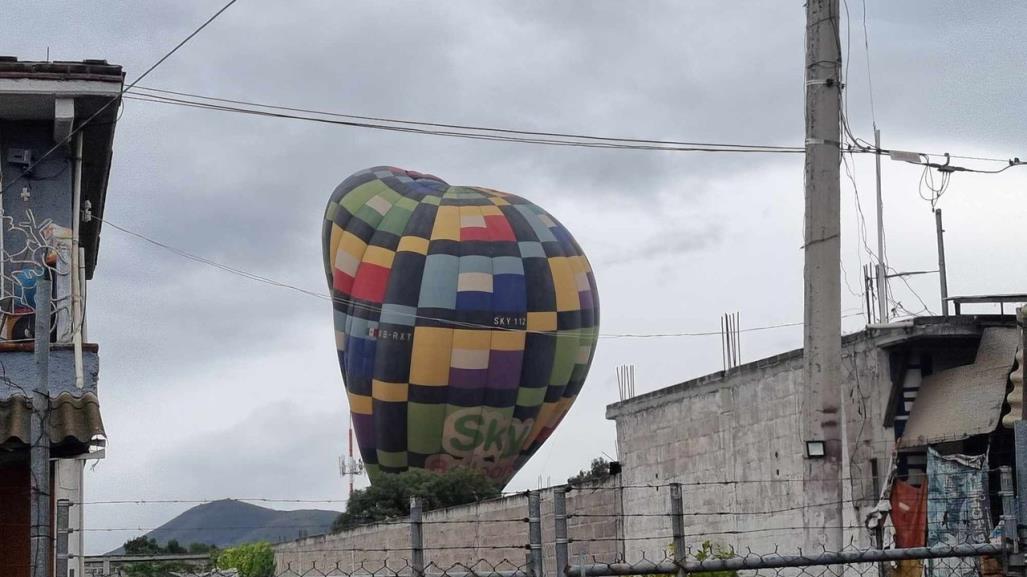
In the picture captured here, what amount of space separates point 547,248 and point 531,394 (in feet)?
14.7

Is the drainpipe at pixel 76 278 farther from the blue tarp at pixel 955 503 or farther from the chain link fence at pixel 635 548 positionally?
the blue tarp at pixel 955 503

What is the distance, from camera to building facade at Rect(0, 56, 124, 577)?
11250mm

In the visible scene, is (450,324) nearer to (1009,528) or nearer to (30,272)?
(30,272)

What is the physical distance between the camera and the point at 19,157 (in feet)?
44.0

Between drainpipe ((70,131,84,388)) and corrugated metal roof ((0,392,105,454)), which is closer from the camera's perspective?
corrugated metal roof ((0,392,105,454))

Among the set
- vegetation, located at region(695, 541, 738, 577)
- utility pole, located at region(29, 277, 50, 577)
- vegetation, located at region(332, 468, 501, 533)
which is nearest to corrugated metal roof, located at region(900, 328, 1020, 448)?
vegetation, located at region(695, 541, 738, 577)

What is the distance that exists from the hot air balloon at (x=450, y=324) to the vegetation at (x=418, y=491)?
44 cm

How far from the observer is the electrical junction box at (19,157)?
43.9 feet

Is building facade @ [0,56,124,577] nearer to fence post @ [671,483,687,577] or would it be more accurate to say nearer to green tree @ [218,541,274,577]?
fence post @ [671,483,687,577]

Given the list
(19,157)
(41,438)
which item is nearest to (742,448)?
(19,157)

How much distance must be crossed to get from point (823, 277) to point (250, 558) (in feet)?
143

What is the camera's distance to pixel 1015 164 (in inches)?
684

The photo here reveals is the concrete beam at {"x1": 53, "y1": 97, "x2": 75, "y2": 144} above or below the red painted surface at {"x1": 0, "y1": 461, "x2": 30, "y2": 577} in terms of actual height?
above

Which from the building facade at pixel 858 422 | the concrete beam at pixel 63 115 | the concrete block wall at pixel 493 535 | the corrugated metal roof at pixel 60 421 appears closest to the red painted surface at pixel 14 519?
the corrugated metal roof at pixel 60 421
